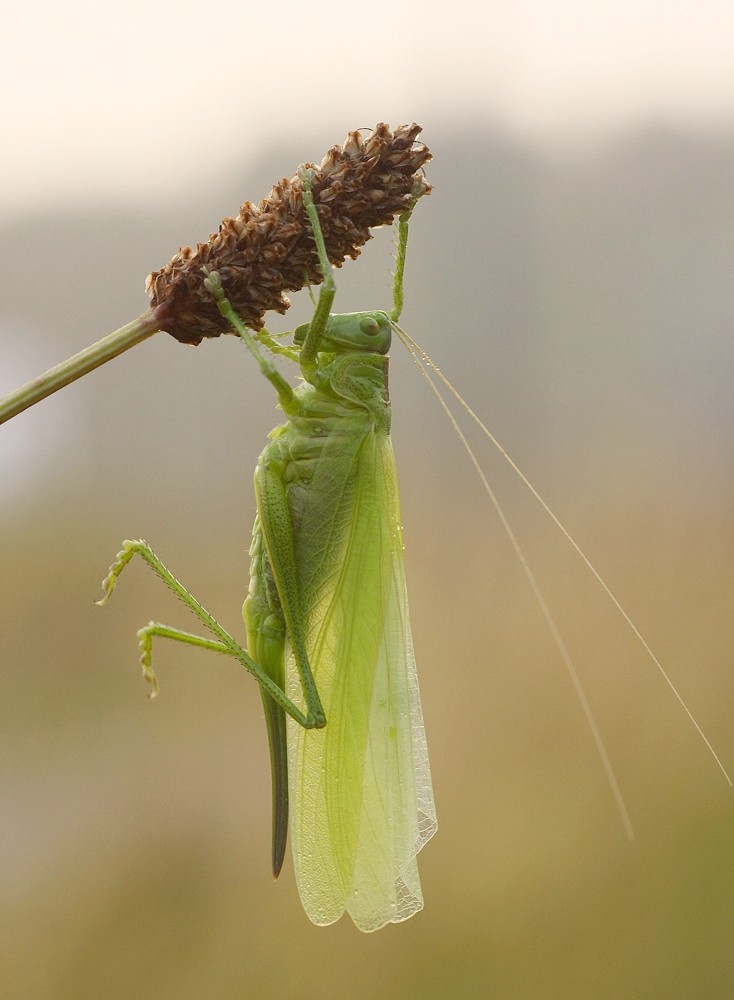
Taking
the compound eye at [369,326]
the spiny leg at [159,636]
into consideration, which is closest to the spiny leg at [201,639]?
the spiny leg at [159,636]

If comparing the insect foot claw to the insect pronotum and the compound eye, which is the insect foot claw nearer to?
the insect pronotum

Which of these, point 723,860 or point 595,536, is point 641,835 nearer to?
point 723,860

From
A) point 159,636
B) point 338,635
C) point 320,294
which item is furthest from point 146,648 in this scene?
point 320,294

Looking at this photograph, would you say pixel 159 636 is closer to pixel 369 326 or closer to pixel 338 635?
pixel 338 635

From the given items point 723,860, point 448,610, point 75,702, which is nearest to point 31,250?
point 75,702

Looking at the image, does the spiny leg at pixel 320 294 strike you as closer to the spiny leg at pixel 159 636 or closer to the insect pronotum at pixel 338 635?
the insect pronotum at pixel 338 635

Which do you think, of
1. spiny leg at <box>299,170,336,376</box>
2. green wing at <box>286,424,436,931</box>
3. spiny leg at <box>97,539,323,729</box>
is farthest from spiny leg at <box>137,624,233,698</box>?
spiny leg at <box>299,170,336,376</box>
